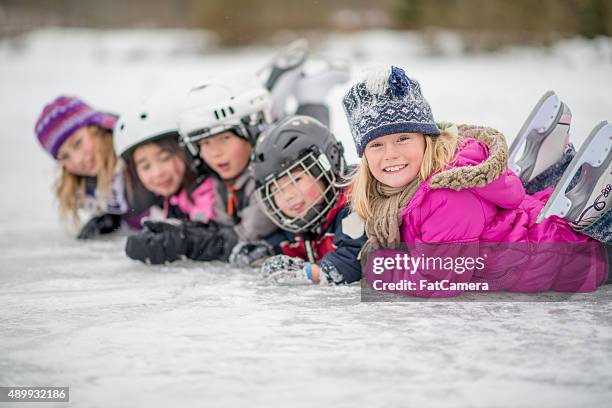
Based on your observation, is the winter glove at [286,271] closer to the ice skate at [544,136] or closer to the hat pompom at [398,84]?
the hat pompom at [398,84]

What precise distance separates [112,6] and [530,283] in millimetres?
22062

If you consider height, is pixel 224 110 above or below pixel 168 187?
above

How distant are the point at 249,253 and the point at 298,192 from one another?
0.49 metres

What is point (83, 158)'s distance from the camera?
3949mm

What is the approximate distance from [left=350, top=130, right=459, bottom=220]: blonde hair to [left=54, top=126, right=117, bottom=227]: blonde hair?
1.87 meters

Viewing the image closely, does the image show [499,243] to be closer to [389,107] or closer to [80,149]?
[389,107]

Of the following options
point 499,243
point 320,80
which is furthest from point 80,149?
point 499,243

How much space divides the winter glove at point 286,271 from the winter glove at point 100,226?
1622 millimetres

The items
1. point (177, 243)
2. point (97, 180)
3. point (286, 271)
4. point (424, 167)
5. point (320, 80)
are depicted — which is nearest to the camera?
point (424, 167)

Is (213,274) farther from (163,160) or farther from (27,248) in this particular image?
(27,248)

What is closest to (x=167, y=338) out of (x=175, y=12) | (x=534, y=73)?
(x=534, y=73)

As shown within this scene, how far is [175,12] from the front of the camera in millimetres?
21734

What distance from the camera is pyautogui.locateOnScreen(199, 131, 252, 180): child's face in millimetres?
3299

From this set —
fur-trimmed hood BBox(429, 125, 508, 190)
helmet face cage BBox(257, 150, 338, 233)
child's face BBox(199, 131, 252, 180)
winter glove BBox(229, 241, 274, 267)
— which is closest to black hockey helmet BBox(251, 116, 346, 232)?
helmet face cage BBox(257, 150, 338, 233)
